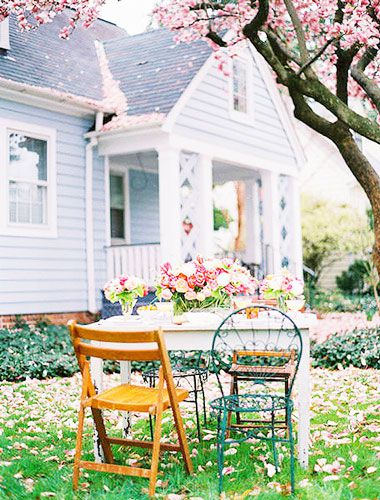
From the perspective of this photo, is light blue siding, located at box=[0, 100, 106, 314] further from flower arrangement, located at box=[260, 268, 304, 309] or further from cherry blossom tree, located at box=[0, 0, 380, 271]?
flower arrangement, located at box=[260, 268, 304, 309]

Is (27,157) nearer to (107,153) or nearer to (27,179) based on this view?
(27,179)

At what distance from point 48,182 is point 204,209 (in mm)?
2811

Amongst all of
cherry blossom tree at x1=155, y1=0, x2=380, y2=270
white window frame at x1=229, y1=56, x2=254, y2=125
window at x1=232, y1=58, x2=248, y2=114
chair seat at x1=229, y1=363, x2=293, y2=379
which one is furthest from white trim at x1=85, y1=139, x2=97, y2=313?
chair seat at x1=229, y1=363, x2=293, y2=379

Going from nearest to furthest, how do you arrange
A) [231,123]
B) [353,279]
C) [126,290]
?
1. [126,290]
2. [231,123]
3. [353,279]

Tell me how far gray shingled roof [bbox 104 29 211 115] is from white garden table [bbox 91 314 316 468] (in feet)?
23.5

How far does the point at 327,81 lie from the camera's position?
1156 cm

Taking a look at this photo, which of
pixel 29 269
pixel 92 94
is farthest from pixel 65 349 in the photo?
pixel 92 94

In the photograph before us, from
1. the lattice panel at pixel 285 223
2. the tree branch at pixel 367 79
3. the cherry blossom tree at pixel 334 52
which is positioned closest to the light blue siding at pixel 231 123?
the lattice panel at pixel 285 223

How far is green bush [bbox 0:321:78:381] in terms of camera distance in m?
9.02

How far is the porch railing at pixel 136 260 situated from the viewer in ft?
39.8

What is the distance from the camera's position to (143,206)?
1509 centimetres

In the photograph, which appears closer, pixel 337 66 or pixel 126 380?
pixel 126 380

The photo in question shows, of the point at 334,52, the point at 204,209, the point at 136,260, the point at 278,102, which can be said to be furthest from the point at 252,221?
the point at 334,52

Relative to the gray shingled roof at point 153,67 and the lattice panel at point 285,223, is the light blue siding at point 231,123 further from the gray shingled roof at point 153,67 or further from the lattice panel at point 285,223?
the lattice panel at point 285,223
